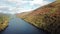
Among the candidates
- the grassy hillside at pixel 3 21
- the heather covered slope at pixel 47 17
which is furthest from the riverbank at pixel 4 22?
the heather covered slope at pixel 47 17

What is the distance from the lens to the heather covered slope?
564 centimetres

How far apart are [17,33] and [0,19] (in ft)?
Answer: 2.36

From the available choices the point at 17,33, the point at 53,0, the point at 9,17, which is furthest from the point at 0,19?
the point at 53,0

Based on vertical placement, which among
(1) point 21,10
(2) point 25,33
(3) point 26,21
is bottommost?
(2) point 25,33

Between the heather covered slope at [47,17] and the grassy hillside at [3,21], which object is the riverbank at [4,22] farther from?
the heather covered slope at [47,17]

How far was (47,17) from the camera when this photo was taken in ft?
18.9

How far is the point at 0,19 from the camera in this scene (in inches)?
226

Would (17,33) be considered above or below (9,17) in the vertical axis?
below

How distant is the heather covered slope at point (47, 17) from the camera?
18.5 feet

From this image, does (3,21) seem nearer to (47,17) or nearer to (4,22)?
(4,22)

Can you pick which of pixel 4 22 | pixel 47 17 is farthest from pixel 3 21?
pixel 47 17

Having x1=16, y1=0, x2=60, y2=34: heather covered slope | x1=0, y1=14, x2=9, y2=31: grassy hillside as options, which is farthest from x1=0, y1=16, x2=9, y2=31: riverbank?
x1=16, y1=0, x2=60, y2=34: heather covered slope

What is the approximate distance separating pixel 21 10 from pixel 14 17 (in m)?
0.33

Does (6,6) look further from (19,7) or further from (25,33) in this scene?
(25,33)
